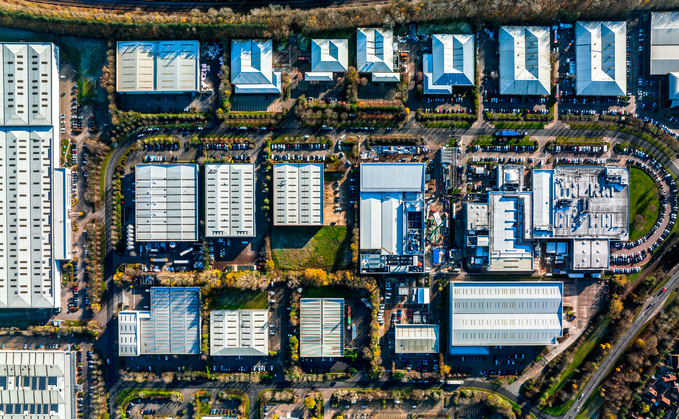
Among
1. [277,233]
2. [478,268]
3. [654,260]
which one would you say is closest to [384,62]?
[277,233]

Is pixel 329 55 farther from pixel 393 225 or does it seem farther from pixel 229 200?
pixel 393 225

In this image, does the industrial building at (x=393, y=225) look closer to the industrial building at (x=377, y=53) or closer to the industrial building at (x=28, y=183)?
the industrial building at (x=377, y=53)

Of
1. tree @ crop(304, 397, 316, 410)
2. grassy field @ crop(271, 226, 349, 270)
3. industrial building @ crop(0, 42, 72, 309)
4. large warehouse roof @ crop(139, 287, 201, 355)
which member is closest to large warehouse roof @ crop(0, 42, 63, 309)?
industrial building @ crop(0, 42, 72, 309)

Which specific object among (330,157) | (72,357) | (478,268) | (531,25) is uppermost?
(531,25)

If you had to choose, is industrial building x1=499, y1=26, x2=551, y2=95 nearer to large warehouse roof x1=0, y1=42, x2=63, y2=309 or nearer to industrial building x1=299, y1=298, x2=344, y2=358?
industrial building x1=299, y1=298, x2=344, y2=358

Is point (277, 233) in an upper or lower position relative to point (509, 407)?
upper

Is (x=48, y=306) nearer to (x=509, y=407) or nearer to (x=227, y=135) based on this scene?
(x=227, y=135)
